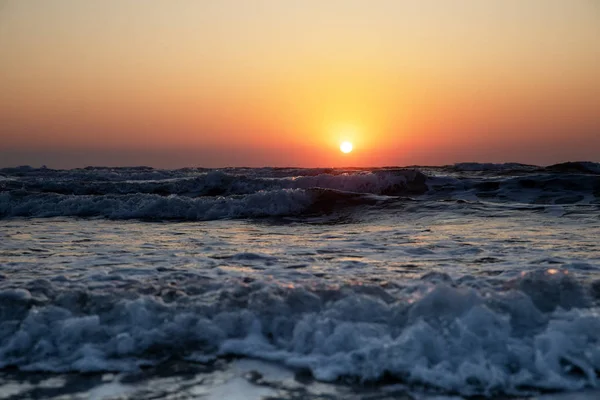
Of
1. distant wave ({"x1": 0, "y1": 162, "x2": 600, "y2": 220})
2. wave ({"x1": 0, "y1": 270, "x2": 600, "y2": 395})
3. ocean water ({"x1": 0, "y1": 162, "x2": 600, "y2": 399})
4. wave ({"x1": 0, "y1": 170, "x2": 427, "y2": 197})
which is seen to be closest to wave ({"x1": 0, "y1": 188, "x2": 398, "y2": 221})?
distant wave ({"x1": 0, "y1": 162, "x2": 600, "y2": 220})

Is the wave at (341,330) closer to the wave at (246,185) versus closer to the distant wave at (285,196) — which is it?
the distant wave at (285,196)

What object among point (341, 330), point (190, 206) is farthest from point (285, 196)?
point (341, 330)

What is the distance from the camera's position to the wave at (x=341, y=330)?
3.35 m

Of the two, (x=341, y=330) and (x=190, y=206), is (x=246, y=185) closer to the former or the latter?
(x=190, y=206)

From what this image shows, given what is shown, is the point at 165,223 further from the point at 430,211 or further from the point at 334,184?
the point at 334,184

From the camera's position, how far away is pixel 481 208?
1245 cm

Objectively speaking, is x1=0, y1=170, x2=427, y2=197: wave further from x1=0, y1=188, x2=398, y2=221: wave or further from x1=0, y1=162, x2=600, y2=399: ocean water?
x1=0, y1=162, x2=600, y2=399: ocean water

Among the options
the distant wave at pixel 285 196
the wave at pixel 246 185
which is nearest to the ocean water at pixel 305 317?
the distant wave at pixel 285 196

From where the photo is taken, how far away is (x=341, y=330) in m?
3.83

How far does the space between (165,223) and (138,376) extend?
916 cm

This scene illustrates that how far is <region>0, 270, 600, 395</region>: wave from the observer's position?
335cm

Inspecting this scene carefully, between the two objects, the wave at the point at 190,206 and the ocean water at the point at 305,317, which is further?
Result: the wave at the point at 190,206

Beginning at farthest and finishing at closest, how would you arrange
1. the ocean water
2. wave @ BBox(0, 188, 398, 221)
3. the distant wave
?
1. the distant wave
2. wave @ BBox(0, 188, 398, 221)
3. the ocean water

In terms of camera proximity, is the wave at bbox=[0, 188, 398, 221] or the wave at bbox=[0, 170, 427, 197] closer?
the wave at bbox=[0, 188, 398, 221]
